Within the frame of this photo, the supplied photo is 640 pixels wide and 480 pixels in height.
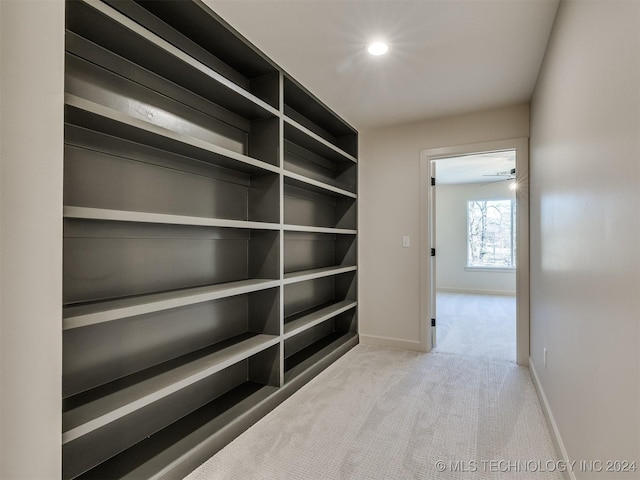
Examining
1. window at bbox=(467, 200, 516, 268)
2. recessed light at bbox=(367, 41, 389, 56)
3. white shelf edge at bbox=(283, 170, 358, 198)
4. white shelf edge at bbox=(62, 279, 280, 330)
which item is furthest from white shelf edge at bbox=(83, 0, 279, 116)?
window at bbox=(467, 200, 516, 268)

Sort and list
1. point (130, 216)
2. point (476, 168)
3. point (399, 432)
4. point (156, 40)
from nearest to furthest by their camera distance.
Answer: point (130, 216), point (156, 40), point (399, 432), point (476, 168)

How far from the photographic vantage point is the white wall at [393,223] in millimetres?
3482

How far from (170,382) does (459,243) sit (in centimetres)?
742

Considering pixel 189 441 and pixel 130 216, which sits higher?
pixel 130 216

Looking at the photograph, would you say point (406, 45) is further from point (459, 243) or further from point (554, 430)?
point (459, 243)

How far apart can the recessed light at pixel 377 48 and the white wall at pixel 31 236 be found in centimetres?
163

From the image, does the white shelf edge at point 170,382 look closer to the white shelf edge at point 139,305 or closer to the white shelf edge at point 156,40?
the white shelf edge at point 139,305

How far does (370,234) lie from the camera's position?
3754 millimetres

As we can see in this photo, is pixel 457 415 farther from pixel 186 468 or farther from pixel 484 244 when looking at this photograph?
pixel 484 244

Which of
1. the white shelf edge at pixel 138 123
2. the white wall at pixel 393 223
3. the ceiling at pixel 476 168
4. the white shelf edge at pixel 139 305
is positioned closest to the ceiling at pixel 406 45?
the white wall at pixel 393 223

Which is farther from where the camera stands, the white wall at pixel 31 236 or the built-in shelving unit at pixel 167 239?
the built-in shelving unit at pixel 167 239

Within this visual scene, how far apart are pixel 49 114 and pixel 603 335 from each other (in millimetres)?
1985

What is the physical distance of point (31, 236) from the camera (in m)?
1.03

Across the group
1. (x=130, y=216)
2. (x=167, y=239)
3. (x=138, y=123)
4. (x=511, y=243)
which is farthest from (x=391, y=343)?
(x=511, y=243)
